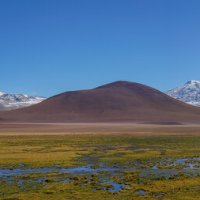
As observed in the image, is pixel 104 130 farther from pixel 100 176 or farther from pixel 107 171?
pixel 100 176

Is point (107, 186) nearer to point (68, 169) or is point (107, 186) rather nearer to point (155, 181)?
point (155, 181)

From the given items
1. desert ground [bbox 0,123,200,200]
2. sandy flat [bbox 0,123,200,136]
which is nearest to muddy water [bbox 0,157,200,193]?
desert ground [bbox 0,123,200,200]

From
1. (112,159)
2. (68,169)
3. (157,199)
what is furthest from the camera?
(112,159)

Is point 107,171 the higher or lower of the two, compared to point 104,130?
lower

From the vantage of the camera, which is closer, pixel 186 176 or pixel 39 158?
pixel 186 176

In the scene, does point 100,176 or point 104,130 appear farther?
point 104,130

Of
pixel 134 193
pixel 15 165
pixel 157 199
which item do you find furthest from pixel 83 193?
pixel 15 165

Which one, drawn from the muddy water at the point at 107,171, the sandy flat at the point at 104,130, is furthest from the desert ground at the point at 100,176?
the sandy flat at the point at 104,130

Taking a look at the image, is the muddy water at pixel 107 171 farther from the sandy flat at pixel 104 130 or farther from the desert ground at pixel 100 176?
the sandy flat at pixel 104 130

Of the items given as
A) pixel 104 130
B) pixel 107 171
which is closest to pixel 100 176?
pixel 107 171

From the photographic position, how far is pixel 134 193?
23.9 metres

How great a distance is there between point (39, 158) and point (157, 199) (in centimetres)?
2255

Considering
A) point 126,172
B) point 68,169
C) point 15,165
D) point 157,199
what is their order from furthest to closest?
point 15,165
point 68,169
point 126,172
point 157,199

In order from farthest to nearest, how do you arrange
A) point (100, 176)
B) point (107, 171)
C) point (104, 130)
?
1. point (104, 130)
2. point (107, 171)
3. point (100, 176)
